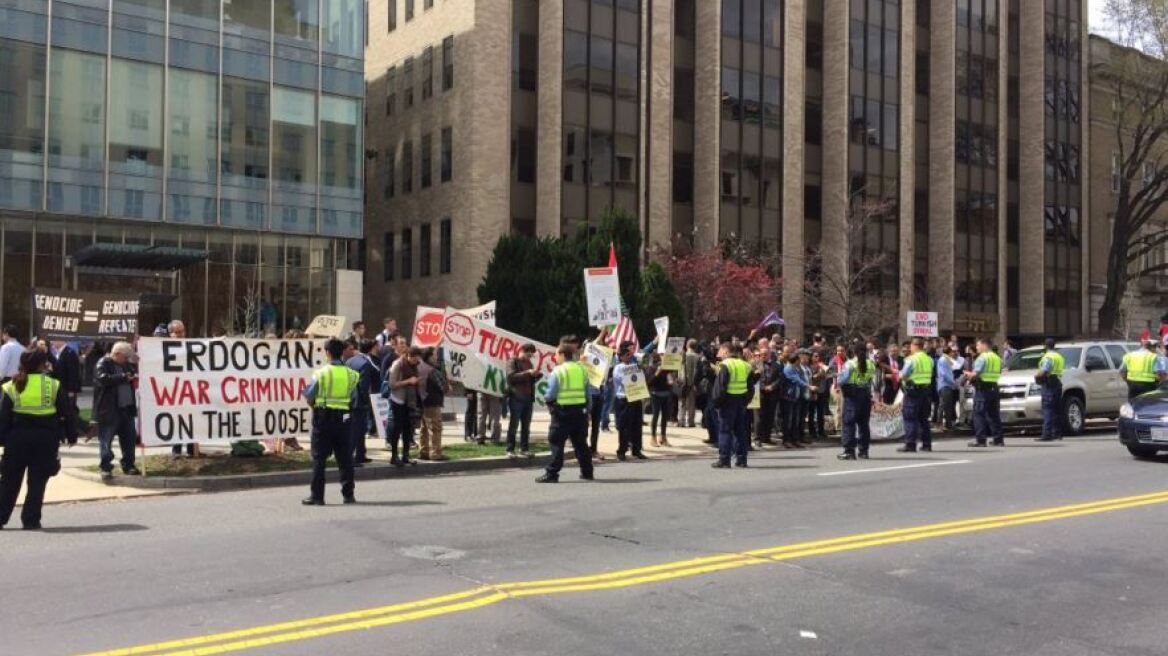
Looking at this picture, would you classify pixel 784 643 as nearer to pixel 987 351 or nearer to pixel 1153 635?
pixel 1153 635

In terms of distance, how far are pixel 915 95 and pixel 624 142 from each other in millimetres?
18081

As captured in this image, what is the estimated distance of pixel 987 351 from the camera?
17.6 metres

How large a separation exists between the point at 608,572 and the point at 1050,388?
45.8 feet

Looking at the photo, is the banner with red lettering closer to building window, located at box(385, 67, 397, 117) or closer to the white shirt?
the white shirt

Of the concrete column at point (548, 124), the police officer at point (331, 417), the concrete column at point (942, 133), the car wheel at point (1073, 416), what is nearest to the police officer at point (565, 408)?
the police officer at point (331, 417)

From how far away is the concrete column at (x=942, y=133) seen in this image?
159ft

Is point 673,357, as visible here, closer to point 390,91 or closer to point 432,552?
point 432,552

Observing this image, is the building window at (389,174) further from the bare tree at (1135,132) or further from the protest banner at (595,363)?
the bare tree at (1135,132)

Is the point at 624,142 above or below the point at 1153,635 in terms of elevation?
above

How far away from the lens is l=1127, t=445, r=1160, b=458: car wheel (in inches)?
567

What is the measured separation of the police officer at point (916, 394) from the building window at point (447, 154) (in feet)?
76.2

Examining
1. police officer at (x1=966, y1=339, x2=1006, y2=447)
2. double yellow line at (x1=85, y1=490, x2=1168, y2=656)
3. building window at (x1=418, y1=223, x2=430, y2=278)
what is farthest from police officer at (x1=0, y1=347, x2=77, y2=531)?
building window at (x1=418, y1=223, x2=430, y2=278)

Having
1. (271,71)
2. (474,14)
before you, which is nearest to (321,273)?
(271,71)

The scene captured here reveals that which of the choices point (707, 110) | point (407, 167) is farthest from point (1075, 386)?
point (407, 167)
